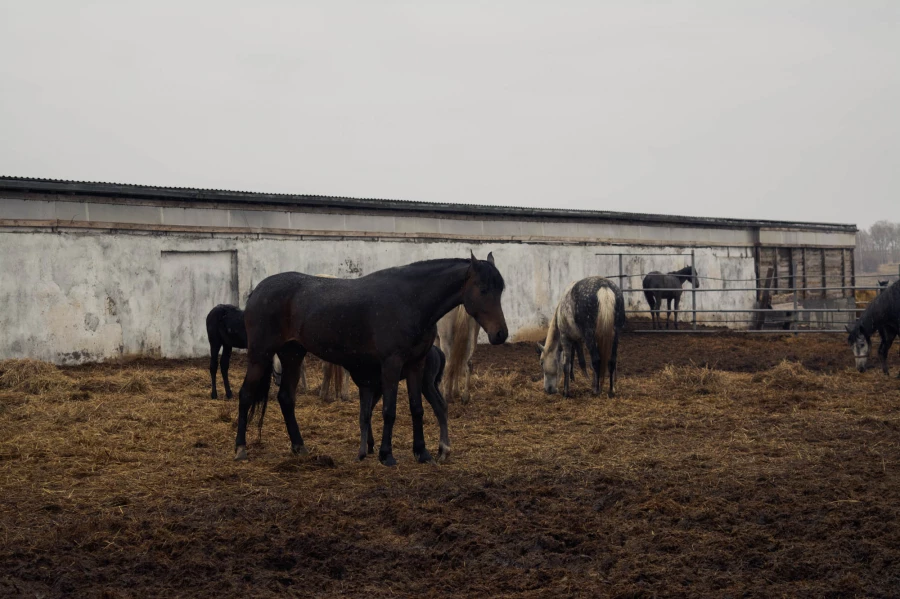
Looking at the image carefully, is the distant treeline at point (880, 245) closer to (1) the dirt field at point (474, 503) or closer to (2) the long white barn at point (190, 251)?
(2) the long white barn at point (190, 251)

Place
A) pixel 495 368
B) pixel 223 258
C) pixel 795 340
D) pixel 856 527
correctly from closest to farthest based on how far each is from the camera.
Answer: pixel 856 527
pixel 495 368
pixel 223 258
pixel 795 340

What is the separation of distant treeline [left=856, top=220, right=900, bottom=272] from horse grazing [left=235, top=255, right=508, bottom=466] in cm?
9135

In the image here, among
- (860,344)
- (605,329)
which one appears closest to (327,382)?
(605,329)

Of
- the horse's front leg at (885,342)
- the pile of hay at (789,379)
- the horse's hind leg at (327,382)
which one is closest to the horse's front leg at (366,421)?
the horse's hind leg at (327,382)

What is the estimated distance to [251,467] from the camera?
21.6 ft

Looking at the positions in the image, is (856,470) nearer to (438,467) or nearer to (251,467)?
(438,467)

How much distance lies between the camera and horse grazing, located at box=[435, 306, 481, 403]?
979cm

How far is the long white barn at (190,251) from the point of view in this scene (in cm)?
1415

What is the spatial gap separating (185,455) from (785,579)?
4990mm

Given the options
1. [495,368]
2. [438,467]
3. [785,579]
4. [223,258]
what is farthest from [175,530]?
[223,258]

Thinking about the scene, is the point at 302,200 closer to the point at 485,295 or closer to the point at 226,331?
the point at 226,331

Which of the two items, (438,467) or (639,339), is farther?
(639,339)

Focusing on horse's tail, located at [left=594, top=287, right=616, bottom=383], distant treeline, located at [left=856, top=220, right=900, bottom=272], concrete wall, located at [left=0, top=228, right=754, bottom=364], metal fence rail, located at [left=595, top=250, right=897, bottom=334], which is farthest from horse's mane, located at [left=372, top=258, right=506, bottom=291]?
distant treeline, located at [left=856, top=220, right=900, bottom=272]

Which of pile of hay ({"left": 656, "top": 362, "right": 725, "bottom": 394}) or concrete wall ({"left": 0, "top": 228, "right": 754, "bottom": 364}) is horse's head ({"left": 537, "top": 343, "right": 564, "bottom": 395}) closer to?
pile of hay ({"left": 656, "top": 362, "right": 725, "bottom": 394})
